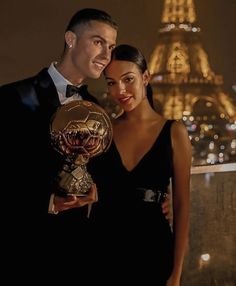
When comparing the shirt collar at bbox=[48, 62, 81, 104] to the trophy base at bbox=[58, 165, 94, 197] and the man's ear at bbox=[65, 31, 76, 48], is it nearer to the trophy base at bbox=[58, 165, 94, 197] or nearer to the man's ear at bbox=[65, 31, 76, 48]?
the man's ear at bbox=[65, 31, 76, 48]

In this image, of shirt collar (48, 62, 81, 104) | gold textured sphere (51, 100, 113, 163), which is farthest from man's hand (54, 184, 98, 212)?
shirt collar (48, 62, 81, 104)

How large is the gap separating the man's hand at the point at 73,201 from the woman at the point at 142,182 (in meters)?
0.25

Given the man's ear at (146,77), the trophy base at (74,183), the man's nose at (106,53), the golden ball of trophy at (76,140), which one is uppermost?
the man's nose at (106,53)

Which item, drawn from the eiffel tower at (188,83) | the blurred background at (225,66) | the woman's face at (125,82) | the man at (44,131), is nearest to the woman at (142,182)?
the woman's face at (125,82)

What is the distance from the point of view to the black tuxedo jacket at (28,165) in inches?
86.0

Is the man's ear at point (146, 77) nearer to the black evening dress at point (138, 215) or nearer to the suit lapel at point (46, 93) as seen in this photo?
the black evening dress at point (138, 215)

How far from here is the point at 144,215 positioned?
232cm

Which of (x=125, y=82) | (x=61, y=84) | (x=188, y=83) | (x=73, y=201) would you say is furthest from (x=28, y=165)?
(x=188, y=83)

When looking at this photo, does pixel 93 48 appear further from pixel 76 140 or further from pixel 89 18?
pixel 76 140

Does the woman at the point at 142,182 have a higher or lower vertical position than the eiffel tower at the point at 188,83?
lower

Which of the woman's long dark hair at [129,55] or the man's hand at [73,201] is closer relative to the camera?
the man's hand at [73,201]

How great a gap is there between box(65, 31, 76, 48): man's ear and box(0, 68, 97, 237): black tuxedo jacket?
26 centimetres

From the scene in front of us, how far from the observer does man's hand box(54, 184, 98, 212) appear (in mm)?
2063

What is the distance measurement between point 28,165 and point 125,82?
467 mm
